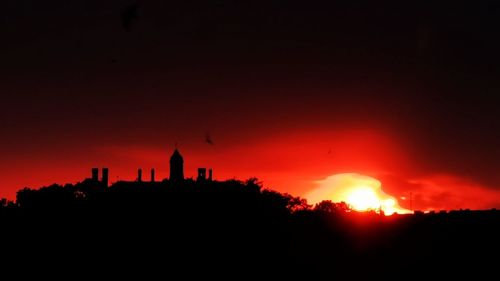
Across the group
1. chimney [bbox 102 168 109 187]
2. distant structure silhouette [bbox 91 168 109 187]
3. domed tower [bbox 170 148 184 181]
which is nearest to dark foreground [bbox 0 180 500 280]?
distant structure silhouette [bbox 91 168 109 187]

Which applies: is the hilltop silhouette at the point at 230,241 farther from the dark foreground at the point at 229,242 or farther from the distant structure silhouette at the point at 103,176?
the distant structure silhouette at the point at 103,176

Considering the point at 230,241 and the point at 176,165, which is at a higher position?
the point at 176,165

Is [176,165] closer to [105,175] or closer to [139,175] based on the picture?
[139,175]

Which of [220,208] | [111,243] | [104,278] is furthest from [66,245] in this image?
[220,208]

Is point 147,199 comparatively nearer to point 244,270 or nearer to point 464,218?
point 244,270

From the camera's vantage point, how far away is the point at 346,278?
59.1m

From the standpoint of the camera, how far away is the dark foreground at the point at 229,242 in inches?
2256

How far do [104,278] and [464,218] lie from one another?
32.4 metres

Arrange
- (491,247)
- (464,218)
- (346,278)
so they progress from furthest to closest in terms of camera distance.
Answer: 1. (464,218)
2. (491,247)
3. (346,278)

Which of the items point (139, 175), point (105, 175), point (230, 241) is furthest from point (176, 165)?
point (230, 241)

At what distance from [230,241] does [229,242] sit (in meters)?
0.24

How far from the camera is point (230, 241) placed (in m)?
60.6

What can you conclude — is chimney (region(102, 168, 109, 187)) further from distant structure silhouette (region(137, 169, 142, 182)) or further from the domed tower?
the domed tower

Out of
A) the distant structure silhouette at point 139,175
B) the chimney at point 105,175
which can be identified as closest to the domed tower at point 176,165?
the distant structure silhouette at point 139,175
